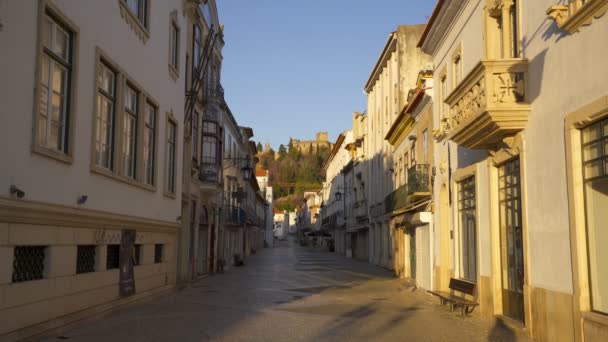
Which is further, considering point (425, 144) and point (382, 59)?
point (382, 59)

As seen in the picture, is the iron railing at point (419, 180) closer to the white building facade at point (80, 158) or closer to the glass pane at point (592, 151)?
the white building facade at point (80, 158)

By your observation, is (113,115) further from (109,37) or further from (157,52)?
(157,52)

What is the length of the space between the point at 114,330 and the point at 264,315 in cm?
383

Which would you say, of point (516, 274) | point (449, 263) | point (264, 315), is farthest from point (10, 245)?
point (449, 263)

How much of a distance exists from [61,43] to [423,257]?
14508mm

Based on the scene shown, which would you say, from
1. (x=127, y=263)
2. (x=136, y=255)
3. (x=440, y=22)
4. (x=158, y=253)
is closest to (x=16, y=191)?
(x=127, y=263)

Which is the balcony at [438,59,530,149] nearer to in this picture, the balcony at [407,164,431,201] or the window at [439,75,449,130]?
the window at [439,75,449,130]

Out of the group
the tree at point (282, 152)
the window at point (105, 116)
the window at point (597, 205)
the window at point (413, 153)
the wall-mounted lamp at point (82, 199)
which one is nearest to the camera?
the window at point (597, 205)

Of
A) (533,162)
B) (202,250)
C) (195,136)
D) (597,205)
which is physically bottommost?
(202,250)

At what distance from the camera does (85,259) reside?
40.4ft

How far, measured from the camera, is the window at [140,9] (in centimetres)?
1501

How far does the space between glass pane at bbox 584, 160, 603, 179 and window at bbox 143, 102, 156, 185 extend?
35.9 ft

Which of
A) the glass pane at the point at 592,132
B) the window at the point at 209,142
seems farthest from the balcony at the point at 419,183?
the glass pane at the point at 592,132

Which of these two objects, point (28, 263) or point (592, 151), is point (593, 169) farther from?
point (28, 263)
